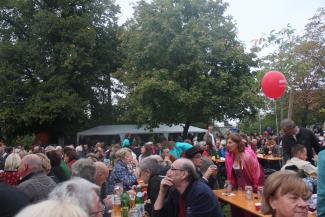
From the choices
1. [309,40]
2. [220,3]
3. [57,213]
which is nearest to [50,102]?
[220,3]

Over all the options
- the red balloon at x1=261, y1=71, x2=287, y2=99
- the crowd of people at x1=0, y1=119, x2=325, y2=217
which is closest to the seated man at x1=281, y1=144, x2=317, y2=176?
the crowd of people at x1=0, y1=119, x2=325, y2=217

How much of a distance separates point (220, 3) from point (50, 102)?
41.7ft

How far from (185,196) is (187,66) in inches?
749

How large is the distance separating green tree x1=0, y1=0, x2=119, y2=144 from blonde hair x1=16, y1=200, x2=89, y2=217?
910 inches

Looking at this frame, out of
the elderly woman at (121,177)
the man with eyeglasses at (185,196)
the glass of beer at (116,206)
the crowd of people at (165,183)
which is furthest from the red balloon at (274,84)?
the man with eyeglasses at (185,196)

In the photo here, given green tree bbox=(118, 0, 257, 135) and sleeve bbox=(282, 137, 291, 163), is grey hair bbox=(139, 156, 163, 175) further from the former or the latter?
green tree bbox=(118, 0, 257, 135)

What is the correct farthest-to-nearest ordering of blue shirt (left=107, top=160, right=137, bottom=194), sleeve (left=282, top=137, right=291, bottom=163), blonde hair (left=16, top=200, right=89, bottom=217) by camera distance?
sleeve (left=282, top=137, right=291, bottom=163), blue shirt (left=107, top=160, right=137, bottom=194), blonde hair (left=16, top=200, right=89, bottom=217)

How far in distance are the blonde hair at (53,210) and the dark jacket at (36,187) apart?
2850mm

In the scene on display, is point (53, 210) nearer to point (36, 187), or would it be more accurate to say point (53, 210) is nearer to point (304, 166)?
point (36, 187)

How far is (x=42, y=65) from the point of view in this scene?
83.6 ft

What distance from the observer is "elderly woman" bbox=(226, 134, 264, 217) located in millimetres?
5723

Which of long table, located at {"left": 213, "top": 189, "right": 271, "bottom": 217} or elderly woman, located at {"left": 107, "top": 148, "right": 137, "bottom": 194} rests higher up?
elderly woman, located at {"left": 107, "top": 148, "right": 137, "bottom": 194}

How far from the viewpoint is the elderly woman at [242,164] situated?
5723mm

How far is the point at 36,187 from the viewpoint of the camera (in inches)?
173
